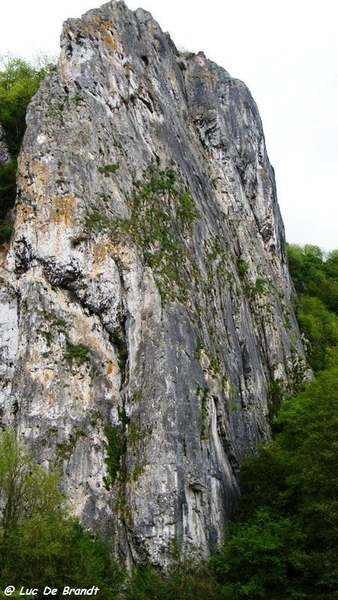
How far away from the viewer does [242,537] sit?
21.7 m

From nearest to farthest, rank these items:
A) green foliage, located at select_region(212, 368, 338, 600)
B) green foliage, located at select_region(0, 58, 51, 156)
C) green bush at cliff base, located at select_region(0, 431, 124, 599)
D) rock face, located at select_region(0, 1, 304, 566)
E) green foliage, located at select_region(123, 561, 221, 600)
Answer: green bush at cliff base, located at select_region(0, 431, 124, 599), green foliage, located at select_region(123, 561, 221, 600), green foliage, located at select_region(212, 368, 338, 600), rock face, located at select_region(0, 1, 304, 566), green foliage, located at select_region(0, 58, 51, 156)

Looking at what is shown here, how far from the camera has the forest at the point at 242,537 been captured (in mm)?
16969

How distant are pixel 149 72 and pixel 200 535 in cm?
2859

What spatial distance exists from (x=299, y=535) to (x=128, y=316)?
11281 millimetres

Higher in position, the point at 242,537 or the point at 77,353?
the point at 77,353

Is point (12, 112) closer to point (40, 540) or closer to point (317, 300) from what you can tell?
point (40, 540)

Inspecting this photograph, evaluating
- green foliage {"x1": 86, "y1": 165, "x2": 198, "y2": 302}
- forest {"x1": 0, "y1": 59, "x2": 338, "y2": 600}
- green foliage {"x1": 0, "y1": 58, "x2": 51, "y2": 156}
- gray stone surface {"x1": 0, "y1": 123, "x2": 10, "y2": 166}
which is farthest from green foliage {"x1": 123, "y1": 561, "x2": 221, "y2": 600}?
green foliage {"x1": 0, "y1": 58, "x2": 51, "y2": 156}

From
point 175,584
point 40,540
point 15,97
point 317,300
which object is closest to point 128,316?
point 175,584

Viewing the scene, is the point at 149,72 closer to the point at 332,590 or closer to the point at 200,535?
the point at 200,535

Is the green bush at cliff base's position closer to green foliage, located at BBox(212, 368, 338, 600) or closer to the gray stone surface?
green foliage, located at BBox(212, 368, 338, 600)

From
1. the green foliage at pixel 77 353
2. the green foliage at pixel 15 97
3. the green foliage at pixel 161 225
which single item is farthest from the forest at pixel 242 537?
the green foliage at pixel 15 97

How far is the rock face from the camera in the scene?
22516mm

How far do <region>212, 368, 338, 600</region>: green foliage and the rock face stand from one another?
5.44 ft

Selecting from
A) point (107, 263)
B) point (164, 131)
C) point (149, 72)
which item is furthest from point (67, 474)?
point (149, 72)
